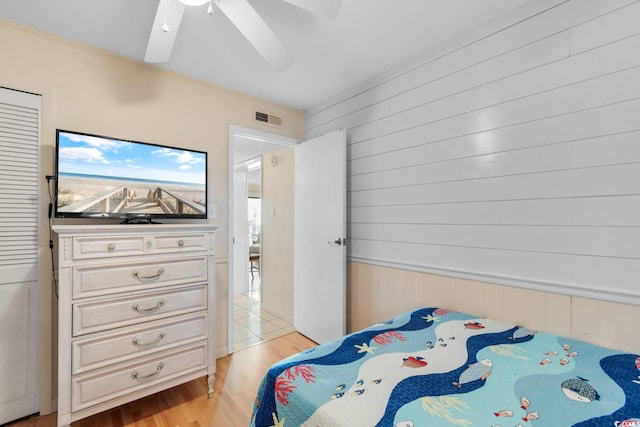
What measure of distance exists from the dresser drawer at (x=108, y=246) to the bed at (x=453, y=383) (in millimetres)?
1178

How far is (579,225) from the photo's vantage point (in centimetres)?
151

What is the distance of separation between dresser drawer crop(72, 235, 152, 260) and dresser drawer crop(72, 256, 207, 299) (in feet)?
0.22

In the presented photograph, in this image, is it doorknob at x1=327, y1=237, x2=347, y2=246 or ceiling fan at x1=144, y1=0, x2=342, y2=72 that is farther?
doorknob at x1=327, y1=237, x2=347, y2=246

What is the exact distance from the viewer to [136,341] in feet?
5.89

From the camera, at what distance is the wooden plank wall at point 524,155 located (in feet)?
4.62

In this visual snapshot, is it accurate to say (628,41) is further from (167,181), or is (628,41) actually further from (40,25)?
(40,25)

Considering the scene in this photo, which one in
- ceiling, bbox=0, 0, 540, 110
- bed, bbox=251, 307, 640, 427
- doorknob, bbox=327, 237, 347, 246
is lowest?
bed, bbox=251, 307, 640, 427

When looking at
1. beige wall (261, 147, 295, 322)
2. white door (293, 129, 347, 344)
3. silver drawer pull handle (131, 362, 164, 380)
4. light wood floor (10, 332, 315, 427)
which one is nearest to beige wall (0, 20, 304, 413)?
light wood floor (10, 332, 315, 427)

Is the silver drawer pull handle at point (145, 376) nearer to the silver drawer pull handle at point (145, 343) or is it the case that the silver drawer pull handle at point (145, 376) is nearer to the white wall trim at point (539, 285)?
the silver drawer pull handle at point (145, 343)

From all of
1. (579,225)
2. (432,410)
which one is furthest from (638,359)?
(432,410)

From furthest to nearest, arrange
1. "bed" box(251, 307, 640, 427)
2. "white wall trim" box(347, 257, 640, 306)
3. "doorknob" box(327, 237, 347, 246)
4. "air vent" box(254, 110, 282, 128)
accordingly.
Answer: "air vent" box(254, 110, 282, 128) → "doorknob" box(327, 237, 347, 246) → "white wall trim" box(347, 257, 640, 306) → "bed" box(251, 307, 640, 427)

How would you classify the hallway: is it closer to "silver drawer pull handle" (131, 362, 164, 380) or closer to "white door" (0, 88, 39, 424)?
"silver drawer pull handle" (131, 362, 164, 380)

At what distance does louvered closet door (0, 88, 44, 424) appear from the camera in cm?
175

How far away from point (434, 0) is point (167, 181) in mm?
2146
